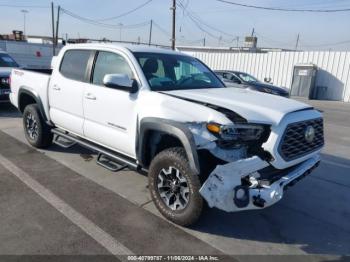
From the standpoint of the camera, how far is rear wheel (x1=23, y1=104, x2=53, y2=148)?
575 cm

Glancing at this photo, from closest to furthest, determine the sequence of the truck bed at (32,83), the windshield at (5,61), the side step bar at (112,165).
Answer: the side step bar at (112,165), the truck bed at (32,83), the windshield at (5,61)

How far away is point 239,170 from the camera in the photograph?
2928 mm

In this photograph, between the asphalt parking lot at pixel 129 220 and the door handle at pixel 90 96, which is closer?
the asphalt parking lot at pixel 129 220

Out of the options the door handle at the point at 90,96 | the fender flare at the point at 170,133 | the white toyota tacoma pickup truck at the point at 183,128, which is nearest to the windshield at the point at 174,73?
the white toyota tacoma pickup truck at the point at 183,128

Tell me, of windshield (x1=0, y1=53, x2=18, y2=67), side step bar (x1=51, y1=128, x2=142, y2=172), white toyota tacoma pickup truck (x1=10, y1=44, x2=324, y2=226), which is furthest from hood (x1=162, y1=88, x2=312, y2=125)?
windshield (x1=0, y1=53, x2=18, y2=67)

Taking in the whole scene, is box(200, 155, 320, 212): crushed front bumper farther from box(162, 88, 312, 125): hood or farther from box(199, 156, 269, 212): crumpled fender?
box(162, 88, 312, 125): hood

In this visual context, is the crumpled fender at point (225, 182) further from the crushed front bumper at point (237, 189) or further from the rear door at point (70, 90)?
the rear door at point (70, 90)

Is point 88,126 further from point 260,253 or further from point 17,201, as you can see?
point 260,253

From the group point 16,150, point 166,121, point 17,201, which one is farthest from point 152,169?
point 16,150

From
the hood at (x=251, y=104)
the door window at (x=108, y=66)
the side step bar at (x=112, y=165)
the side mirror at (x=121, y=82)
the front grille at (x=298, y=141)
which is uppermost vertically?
the door window at (x=108, y=66)

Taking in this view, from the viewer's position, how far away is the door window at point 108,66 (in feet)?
13.8

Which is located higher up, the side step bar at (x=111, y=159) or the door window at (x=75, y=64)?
the door window at (x=75, y=64)

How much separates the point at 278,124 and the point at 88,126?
268cm

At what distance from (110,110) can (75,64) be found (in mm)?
1352
